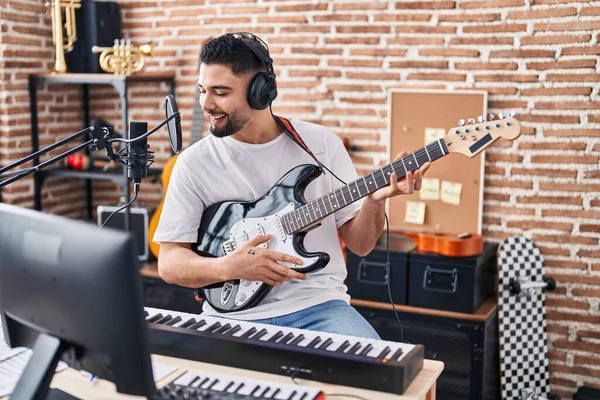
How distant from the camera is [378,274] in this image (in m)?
3.52

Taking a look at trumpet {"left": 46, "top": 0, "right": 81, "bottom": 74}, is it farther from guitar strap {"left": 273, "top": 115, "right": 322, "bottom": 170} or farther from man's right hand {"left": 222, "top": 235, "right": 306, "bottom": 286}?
man's right hand {"left": 222, "top": 235, "right": 306, "bottom": 286}

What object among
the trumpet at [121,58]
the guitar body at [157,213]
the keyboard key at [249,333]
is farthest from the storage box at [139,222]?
the keyboard key at [249,333]

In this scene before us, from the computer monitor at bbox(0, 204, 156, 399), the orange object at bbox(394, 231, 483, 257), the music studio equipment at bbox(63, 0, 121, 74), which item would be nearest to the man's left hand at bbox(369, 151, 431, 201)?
the computer monitor at bbox(0, 204, 156, 399)

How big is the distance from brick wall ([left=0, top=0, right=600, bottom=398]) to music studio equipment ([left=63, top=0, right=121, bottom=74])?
0.20 m

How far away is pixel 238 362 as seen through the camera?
1881 mm

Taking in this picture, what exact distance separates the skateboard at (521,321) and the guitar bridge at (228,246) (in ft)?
5.09

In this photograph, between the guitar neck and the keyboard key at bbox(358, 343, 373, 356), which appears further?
the guitar neck

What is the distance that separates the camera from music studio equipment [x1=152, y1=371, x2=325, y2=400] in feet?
5.49

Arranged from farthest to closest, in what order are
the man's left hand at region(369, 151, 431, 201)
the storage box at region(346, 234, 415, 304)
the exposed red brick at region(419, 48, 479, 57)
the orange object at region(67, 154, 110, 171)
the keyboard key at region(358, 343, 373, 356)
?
the orange object at region(67, 154, 110, 171), the exposed red brick at region(419, 48, 479, 57), the storage box at region(346, 234, 415, 304), the man's left hand at region(369, 151, 431, 201), the keyboard key at region(358, 343, 373, 356)

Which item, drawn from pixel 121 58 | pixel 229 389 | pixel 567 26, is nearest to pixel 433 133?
pixel 567 26

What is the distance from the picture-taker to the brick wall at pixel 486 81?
11.4 feet

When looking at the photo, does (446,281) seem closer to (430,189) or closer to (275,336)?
(430,189)

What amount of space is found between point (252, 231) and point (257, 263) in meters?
0.27

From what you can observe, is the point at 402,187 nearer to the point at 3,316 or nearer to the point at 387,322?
the point at 3,316
